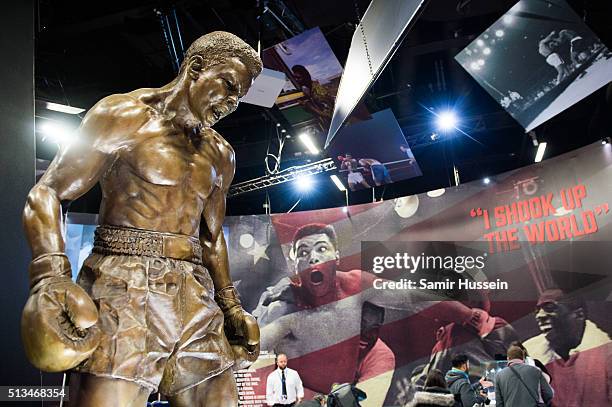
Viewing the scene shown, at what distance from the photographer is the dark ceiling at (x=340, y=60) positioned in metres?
6.88

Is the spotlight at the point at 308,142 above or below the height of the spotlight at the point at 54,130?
below

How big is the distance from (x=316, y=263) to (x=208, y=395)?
826 cm

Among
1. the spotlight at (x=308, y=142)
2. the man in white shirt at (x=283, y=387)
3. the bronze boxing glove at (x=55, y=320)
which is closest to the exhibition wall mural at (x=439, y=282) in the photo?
the man in white shirt at (x=283, y=387)

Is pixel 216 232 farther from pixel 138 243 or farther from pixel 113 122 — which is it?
pixel 113 122

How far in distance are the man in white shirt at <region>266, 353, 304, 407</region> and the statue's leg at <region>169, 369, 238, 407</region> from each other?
6996 millimetres

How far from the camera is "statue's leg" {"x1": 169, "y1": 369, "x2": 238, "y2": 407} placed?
1860 mm

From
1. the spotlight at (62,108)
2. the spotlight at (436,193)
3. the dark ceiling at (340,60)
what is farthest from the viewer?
the spotlight at (436,193)

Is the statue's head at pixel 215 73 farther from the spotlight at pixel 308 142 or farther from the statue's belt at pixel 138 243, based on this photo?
the spotlight at pixel 308 142

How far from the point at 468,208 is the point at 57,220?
26.9ft

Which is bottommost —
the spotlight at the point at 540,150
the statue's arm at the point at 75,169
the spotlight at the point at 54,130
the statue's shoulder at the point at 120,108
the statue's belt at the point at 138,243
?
the statue's belt at the point at 138,243

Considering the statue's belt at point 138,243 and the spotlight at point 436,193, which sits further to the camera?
the spotlight at point 436,193

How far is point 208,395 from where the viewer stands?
187 centimetres

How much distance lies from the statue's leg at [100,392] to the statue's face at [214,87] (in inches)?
34.7

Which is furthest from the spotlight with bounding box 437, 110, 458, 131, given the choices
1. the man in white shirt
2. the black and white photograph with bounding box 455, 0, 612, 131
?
the man in white shirt
